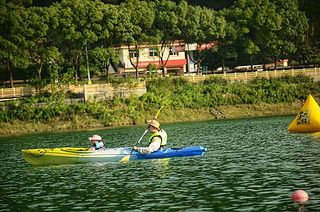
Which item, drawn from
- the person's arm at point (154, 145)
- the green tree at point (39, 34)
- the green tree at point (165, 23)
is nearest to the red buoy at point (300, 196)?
the person's arm at point (154, 145)

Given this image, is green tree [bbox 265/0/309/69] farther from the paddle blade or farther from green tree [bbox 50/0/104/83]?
the paddle blade

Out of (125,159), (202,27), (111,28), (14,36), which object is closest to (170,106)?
(111,28)

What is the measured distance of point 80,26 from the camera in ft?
195

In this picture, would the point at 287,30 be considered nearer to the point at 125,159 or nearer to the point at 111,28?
the point at 111,28

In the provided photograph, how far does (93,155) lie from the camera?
78.2 ft

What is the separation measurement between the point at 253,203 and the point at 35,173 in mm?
12394

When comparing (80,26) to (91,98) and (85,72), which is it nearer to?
(85,72)

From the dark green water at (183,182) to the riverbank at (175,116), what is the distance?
20.9 metres

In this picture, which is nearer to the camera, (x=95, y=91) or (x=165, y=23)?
(x=95, y=91)

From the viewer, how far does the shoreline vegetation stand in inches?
1933

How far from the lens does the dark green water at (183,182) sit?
46.1 feet

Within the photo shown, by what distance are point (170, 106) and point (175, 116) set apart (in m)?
1.48

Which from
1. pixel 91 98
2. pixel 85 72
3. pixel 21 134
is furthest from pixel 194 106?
pixel 21 134

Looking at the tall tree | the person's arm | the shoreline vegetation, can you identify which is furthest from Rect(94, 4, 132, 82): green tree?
the person's arm
